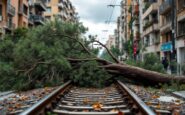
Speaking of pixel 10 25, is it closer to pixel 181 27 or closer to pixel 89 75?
pixel 181 27

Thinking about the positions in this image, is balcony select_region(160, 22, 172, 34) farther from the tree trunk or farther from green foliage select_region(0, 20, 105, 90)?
green foliage select_region(0, 20, 105, 90)

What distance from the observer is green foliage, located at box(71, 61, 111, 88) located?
1421 centimetres

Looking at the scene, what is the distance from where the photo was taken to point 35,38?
50.4 feet

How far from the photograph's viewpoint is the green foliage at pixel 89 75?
46.6 feet

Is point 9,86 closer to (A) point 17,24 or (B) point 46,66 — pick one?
(B) point 46,66

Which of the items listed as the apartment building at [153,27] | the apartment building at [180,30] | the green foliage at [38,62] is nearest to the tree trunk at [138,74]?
the green foliage at [38,62]

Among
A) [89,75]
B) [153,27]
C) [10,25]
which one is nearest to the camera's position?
[89,75]

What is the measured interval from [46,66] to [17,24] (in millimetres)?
41974

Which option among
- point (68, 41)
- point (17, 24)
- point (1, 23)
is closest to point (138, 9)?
point (17, 24)

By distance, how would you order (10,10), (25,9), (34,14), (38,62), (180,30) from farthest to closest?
(34,14) → (25,9) → (10,10) → (180,30) → (38,62)

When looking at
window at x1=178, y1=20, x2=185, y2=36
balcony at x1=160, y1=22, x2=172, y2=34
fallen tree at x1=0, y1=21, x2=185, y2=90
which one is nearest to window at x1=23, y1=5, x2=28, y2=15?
balcony at x1=160, y1=22, x2=172, y2=34

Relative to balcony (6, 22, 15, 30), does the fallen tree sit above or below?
below

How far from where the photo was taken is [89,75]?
14.3 meters

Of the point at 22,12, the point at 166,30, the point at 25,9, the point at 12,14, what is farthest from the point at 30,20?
the point at 166,30
